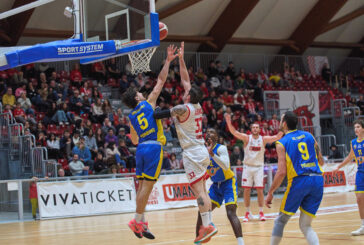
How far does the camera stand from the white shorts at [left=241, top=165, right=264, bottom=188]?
516 inches

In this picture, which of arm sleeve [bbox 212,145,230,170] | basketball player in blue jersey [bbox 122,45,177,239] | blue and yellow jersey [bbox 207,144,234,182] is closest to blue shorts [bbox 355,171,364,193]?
blue and yellow jersey [bbox 207,144,234,182]

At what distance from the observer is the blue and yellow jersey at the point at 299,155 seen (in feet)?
22.1

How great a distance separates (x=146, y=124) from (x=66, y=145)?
10590 millimetres

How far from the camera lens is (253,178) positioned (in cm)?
1320

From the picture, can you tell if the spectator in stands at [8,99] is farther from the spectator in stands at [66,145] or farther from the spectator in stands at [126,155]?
the spectator in stands at [126,155]

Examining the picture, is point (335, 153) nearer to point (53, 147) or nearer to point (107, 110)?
point (107, 110)

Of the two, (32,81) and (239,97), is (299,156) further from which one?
(239,97)

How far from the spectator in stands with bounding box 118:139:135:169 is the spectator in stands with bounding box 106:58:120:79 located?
5.33 meters

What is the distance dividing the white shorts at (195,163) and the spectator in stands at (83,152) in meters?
10.3

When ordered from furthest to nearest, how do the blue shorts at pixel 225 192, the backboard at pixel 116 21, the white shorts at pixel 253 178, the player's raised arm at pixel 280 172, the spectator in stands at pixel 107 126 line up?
the spectator in stands at pixel 107 126 → the white shorts at pixel 253 178 → the backboard at pixel 116 21 → the blue shorts at pixel 225 192 → the player's raised arm at pixel 280 172

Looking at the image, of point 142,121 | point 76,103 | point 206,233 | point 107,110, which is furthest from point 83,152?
point 206,233

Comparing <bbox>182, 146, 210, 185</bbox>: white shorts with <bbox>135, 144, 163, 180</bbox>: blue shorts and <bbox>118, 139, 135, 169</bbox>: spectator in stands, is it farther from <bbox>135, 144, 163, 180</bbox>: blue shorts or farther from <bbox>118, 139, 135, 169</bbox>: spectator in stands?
<bbox>118, 139, 135, 169</bbox>: spectator in stands

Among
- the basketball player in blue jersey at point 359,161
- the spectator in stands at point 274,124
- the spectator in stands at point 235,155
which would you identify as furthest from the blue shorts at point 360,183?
the spectator in stands at point 274,124

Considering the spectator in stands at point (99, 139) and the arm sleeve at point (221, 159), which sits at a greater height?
the spectator in stands at point (99, 139)
